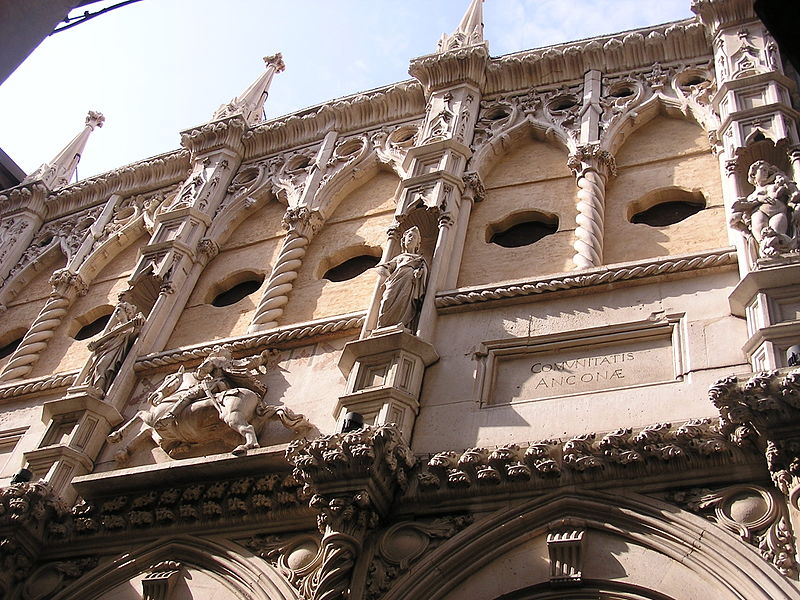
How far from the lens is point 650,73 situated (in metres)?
12.7

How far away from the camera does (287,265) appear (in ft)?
39.8

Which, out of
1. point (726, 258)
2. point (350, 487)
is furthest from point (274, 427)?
point (726, 258)

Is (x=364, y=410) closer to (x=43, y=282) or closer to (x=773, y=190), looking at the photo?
(x=773, y=190)

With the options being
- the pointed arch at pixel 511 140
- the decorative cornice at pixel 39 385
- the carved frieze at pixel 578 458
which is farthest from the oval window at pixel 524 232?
the decorative cornice at pixel 39 385

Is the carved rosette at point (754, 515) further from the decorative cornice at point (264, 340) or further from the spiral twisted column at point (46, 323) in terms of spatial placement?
the spiral twisted column at point (46, 323)

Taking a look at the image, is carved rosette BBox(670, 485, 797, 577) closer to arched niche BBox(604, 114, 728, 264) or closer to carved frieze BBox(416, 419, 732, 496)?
carved frieze BBox(416, 419, 732, 496)

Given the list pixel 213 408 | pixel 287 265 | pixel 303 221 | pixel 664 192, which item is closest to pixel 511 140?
pixel 664 192

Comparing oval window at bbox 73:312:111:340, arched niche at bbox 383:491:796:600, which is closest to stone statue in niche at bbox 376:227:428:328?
arched niche at bbox 383:491:796:600

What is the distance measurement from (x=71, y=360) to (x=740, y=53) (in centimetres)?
859

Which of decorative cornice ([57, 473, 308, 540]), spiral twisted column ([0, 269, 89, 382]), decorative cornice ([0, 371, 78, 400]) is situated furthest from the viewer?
spiral twisted column ([0, 269, 89, 382])

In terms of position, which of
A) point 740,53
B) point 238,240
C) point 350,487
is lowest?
point 350,487

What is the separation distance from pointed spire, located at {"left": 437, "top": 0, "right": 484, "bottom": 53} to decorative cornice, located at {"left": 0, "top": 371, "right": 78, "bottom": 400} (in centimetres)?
Answer: 627

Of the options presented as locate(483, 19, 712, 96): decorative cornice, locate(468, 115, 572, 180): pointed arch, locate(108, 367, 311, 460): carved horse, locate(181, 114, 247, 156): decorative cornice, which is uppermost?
locate(483, 19, 712, 96): decorative cornice

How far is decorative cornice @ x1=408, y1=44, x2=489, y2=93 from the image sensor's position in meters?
13.4
